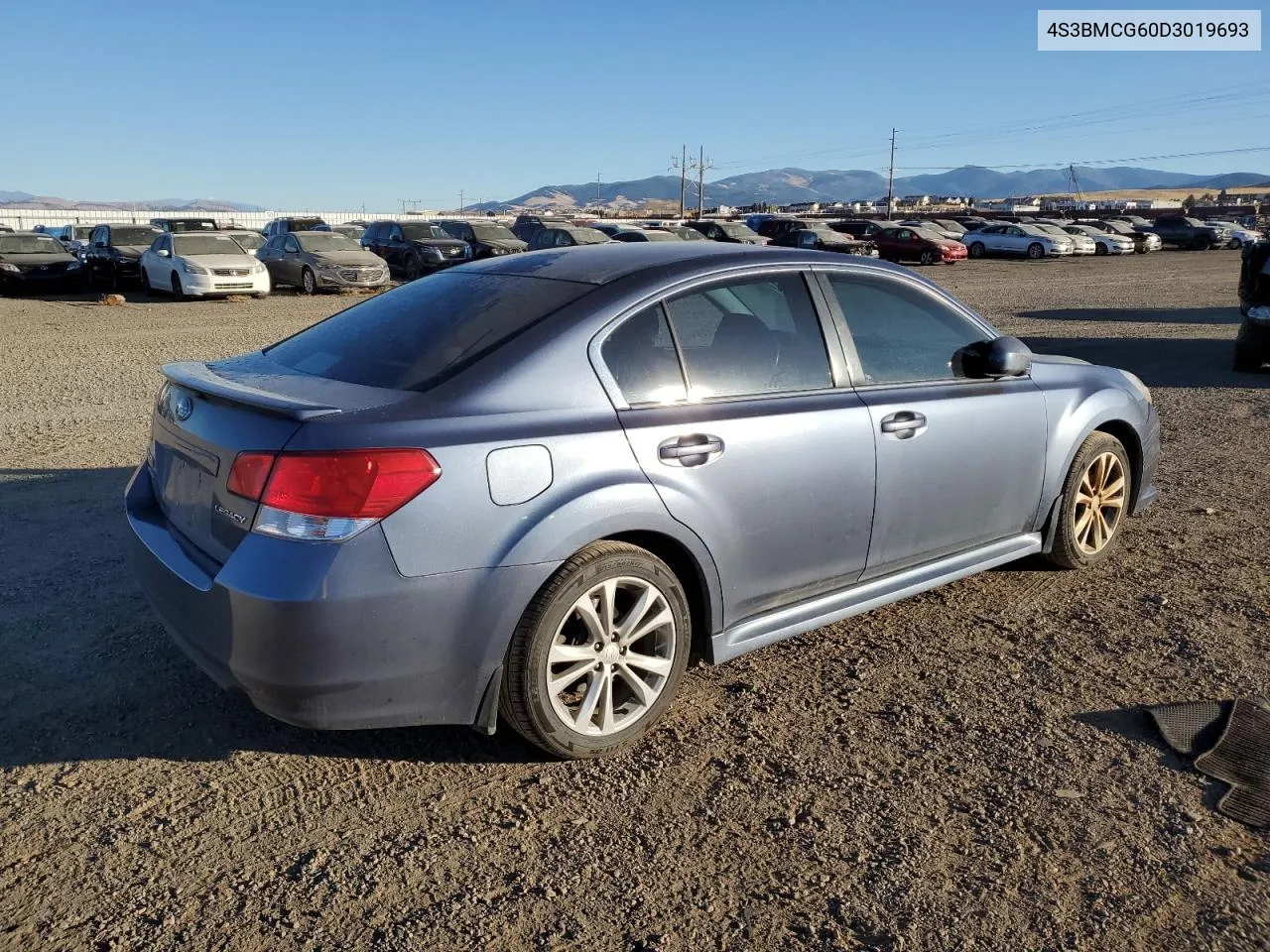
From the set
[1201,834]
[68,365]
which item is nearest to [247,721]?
[1201,834]

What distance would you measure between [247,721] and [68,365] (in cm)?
1024

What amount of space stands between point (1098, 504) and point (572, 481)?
3198 mm

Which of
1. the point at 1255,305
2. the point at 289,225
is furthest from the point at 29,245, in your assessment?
the point at 1255,305

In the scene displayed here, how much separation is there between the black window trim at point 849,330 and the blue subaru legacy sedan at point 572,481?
0.05 feet

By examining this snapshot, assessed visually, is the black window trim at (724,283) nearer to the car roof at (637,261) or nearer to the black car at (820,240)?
the car roof at (637,261)

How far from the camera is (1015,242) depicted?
42.8m


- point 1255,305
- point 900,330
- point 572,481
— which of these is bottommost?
point 572,481

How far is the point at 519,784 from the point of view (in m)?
3.24

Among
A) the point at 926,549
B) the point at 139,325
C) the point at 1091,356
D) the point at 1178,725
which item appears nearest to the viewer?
the point at 1178,725

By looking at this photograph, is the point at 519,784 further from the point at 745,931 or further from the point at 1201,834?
the point at 1201,834

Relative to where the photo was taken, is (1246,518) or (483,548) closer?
(483,548)

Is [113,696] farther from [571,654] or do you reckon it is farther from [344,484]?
[571,654]

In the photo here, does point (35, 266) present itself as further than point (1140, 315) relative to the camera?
Yes

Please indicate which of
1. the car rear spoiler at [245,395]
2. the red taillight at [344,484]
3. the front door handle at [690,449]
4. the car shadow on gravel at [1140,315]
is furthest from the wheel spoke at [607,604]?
the car shadow on gravel at [1140,315]
